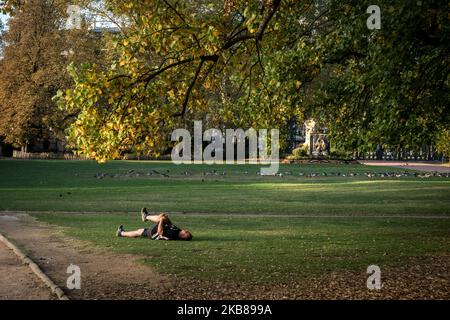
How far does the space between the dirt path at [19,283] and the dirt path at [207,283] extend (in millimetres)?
33

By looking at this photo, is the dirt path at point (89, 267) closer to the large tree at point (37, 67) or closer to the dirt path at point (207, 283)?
the dirt path at point (207, 283)

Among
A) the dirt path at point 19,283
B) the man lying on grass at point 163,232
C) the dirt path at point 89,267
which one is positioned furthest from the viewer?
the man lying on grass at point 163,232

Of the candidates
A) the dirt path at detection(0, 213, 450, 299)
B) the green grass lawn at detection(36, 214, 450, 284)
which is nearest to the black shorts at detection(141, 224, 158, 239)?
the green grass lawn at detection(36, 214, 450, 284)

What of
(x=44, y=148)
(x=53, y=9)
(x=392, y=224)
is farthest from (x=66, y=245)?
(x=44, y=148)

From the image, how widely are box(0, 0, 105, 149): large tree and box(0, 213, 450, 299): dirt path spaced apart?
39978mm

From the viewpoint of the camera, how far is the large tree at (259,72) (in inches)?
422

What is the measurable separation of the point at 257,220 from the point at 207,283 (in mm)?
8017

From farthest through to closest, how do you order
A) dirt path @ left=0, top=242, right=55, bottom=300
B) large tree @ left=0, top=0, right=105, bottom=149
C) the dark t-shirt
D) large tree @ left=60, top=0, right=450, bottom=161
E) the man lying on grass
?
large tree @ left=0, top=0, right=105, bottom=149
the dark t-shirt
the man lying on grass
large tree @ left=60, top=0, right=450, bottom=161
dirt path @ left=0, top=242, right=55, bottom=300

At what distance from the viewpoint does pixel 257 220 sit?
56.7ft

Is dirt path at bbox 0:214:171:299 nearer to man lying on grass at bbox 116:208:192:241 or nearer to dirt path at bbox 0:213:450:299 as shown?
dirt path at bbox 0:213:450:299

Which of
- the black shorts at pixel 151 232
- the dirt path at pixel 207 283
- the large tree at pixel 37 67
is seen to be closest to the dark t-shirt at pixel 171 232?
the black shorts at pixel 151 232

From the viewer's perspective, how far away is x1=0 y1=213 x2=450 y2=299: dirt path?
8.65 meters

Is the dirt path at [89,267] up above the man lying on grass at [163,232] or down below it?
below

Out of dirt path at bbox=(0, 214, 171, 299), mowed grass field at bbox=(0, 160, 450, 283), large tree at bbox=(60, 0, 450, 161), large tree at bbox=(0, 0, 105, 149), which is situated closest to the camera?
dirt path at bbox=(0, 214, 171, 299)
